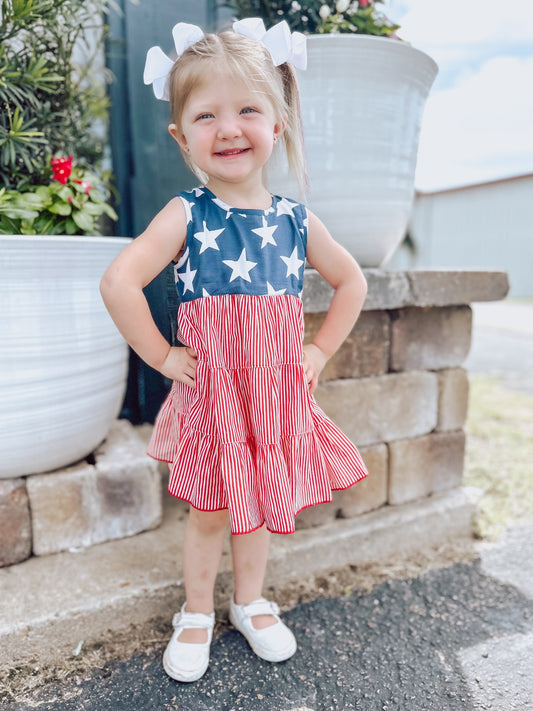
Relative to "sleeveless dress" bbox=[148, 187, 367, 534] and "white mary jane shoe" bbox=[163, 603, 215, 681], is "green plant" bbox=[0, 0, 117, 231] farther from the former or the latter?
"white mary jane shoe" bbox=[163, 603, 215, 681]

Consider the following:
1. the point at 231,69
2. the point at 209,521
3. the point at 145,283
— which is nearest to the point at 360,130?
the point at 231,69

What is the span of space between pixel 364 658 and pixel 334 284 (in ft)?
3.04

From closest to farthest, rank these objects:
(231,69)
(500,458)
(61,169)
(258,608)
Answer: (231,69), (258,608), (61,169), (500,458)

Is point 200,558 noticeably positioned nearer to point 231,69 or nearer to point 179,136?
point 179,136

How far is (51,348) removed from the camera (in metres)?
1.41

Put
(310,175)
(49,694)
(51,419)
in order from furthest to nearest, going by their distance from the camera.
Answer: (310,175), (51,419), (49,694)

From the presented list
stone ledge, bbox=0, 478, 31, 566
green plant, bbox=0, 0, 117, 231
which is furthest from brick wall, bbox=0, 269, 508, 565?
green plant, bbox=0, 0, 117, 231

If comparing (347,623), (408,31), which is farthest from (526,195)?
(347,623)

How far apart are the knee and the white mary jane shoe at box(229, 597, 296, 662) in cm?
25

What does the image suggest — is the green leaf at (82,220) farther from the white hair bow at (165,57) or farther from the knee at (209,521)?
the knee at (209,521)

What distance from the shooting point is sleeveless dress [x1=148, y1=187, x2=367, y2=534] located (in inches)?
45.8

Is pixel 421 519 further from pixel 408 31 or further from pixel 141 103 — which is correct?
pixel 141 103

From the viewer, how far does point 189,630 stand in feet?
4.42

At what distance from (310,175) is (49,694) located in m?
1.46
